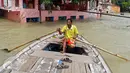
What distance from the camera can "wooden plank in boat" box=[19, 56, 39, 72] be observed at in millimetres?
4163

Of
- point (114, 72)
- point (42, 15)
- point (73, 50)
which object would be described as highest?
point (42, 15)

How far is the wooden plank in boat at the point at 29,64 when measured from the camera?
416cm

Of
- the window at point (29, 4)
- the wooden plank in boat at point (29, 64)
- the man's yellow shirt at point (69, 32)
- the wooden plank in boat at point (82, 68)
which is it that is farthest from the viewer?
the window at point (29, 4)

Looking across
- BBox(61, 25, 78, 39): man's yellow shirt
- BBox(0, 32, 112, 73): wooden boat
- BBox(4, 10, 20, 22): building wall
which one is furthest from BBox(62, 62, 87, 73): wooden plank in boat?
BBox(4, 10, 20, 22): building wall

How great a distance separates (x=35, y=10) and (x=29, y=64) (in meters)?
12.9

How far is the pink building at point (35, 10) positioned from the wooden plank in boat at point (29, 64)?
11.4m

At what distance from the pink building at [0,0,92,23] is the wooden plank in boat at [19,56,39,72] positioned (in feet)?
37.5

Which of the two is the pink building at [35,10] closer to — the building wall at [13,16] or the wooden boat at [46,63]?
the building wall at [13,16]

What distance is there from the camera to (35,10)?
16969mm

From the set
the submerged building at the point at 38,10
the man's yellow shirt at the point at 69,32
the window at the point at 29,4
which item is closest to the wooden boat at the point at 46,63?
the man's yellow shirt at the point at 69,32

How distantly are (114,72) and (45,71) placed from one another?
3.28m

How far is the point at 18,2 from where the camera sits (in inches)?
637

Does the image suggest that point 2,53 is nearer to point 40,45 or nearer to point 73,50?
point 40,45

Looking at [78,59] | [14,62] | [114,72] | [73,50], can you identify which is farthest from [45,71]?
[114,72]
